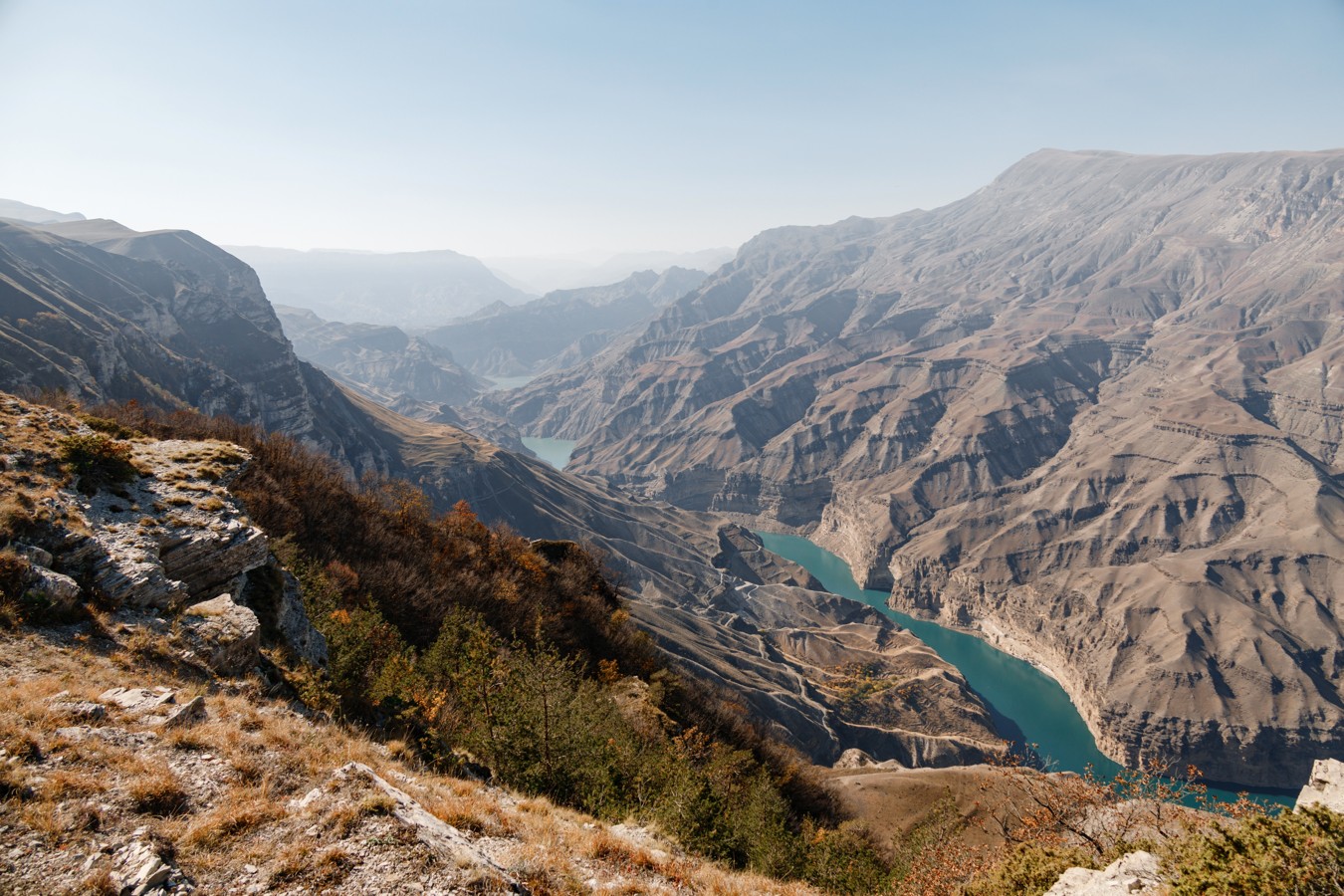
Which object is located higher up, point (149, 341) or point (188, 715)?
point (149, 341)

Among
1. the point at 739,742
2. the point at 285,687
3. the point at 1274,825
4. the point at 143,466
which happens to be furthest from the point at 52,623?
the point at 739,742

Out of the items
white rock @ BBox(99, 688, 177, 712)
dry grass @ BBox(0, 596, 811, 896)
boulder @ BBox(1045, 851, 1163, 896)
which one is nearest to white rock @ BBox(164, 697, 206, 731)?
dry grass @ BBox(0, 596, 811, 896)

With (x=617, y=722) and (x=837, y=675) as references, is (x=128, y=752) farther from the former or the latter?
(x=837, y=675)

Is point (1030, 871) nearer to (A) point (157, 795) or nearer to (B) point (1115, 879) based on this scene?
(B) point (1115, 879)

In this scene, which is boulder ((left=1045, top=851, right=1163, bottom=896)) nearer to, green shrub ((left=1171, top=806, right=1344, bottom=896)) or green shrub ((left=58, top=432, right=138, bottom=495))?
green shrub ((left=1171, top=806, right=1344, bottom=896))

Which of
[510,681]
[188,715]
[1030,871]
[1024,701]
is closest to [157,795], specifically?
[188,715]

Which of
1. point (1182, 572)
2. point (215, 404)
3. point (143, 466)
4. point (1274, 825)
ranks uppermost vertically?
point (143, 466)

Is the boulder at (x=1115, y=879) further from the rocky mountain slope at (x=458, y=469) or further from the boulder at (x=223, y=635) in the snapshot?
the rocky mountain slope at (x=458, y=469)
